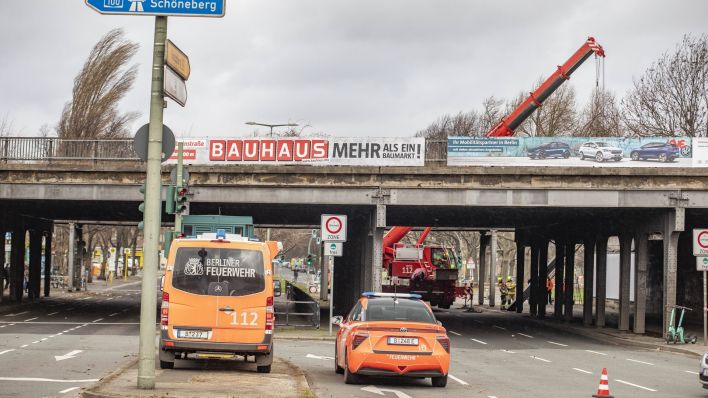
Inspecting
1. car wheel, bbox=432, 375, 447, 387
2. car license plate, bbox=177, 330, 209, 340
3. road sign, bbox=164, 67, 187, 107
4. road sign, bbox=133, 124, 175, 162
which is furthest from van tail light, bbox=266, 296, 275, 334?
road sign, bbox=164, 67, 187, 107

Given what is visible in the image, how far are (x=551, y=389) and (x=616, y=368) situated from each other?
247 inches

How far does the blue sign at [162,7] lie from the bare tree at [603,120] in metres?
54.0

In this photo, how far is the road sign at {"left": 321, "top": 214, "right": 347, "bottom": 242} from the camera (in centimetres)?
3052

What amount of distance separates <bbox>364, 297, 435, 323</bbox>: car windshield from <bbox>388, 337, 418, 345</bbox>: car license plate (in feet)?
2.03

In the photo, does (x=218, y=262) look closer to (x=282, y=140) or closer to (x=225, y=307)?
(x=225, y=307)

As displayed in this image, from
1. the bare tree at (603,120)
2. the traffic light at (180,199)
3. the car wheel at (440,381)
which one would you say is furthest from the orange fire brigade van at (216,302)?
the bare tree at (603,120)

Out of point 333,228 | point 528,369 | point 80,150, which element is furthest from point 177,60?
point 80,150

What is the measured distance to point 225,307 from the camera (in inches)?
682

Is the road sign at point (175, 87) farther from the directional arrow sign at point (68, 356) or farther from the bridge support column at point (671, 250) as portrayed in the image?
the bridge support column at point (671, 250)

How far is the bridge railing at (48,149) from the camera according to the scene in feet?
124

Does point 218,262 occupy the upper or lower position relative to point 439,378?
upper

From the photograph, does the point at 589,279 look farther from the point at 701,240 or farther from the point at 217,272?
the point at 217,272

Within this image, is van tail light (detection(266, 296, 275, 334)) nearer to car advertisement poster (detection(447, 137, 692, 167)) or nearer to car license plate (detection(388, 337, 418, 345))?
car license plate (detection(388, 337, 418, 345))

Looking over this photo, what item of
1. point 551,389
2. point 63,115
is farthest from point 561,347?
point 63,115
